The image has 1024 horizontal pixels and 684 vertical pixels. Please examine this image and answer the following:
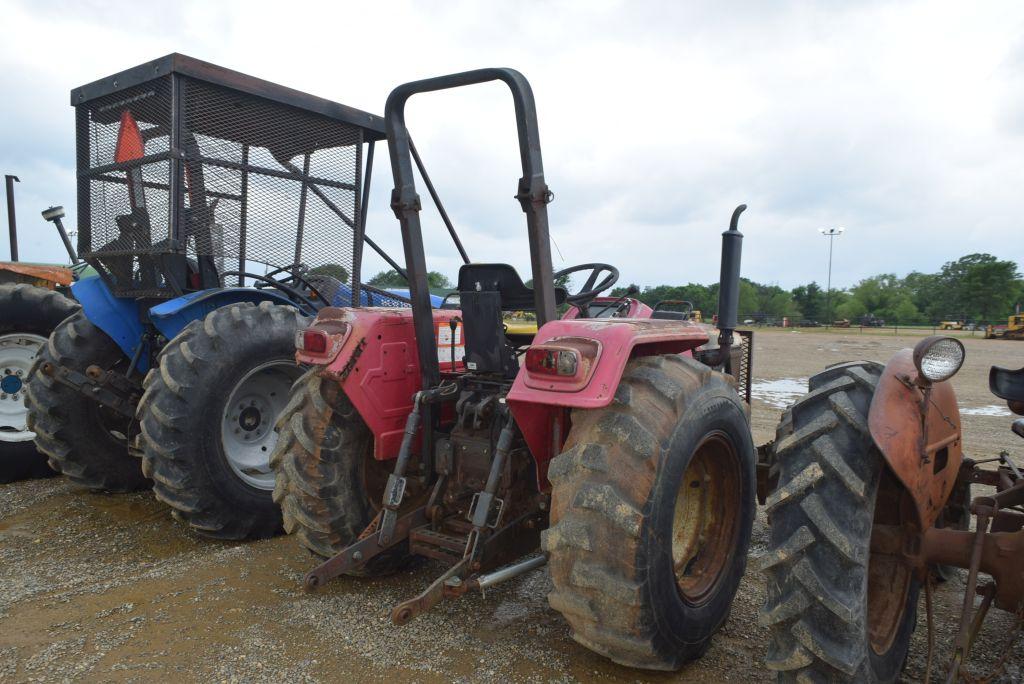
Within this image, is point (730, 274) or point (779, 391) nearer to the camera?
point (730, 274)

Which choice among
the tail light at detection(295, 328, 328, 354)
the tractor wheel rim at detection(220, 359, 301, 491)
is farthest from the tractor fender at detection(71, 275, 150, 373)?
the tail light at detection(295, 328, 328, 354)

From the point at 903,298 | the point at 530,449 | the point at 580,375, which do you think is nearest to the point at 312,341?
Result: the point at 530,449

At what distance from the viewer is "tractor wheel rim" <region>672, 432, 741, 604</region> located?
9.62 ft

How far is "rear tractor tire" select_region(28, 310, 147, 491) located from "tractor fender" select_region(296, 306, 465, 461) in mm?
2519

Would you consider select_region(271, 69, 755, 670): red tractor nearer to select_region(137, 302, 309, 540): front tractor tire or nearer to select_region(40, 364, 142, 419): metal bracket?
select_region(137, 302, 309, 540): front tractor tire

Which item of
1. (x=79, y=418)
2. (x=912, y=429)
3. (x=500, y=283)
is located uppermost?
(x=500, y=283)

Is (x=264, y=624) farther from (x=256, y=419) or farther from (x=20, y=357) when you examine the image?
(x=20, y=357)

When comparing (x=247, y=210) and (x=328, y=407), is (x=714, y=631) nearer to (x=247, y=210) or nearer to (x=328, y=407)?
(x=328, y=407)

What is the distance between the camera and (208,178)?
15.6ft

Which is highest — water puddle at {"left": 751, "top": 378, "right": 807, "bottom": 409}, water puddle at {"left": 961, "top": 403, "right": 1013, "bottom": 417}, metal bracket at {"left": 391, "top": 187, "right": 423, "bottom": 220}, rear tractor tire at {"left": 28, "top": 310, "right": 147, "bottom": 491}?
metal bracket at {"left": 391, "top": 187, "right": 423, "bottom": 220}

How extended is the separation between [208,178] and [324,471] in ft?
8.53

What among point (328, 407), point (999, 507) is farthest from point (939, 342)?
point (328, 407)

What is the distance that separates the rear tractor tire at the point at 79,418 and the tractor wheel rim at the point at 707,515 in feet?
13.1

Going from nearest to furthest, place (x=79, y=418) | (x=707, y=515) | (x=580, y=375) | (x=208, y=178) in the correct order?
(x=580, y=375)
(x=707, y=515)
(x=208, y=178)
(x=79, y=418)
